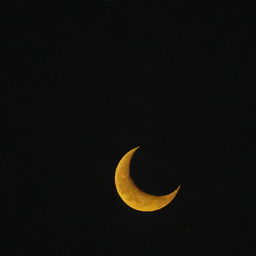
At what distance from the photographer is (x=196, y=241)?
5832 millimetres

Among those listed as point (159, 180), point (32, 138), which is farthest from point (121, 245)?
point (32, 138)

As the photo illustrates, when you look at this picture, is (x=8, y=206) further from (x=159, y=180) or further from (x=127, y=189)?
(x=159, y=180)

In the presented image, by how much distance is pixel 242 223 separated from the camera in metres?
5.50

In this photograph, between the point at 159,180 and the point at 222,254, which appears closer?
the point at 159,180

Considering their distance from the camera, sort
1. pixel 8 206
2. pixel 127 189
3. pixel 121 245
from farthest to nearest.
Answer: pixel 121 245 < pixel 8 206 < pixel 127 189

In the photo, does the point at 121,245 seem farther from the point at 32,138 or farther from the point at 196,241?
the point at 32,138

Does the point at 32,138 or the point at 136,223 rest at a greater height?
the point at 32,138

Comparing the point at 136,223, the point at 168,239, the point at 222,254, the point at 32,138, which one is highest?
the point at 32,138

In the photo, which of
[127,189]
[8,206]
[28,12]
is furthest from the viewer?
[8,206]

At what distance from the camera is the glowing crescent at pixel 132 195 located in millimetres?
4750

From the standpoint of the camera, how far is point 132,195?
4754mm

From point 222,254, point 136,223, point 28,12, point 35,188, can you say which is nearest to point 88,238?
point 136,223

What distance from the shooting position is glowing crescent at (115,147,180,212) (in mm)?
4750

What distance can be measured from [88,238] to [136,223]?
1.03 meters
